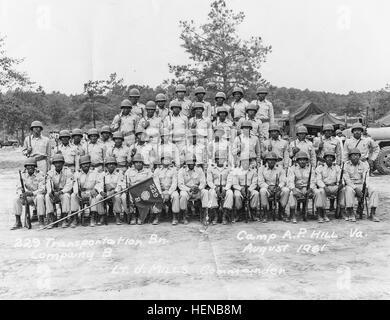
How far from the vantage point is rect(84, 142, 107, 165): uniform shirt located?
Result: 28.8ft

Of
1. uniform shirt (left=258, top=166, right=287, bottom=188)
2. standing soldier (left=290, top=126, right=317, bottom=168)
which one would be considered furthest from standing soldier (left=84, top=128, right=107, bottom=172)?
standing soldier (left=290, top=126, right=317, bottom=168)

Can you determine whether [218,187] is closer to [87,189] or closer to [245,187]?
[245,187]

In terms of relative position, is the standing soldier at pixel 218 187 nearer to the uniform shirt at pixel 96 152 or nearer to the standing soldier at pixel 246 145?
the standing soldier at pixel 246 145

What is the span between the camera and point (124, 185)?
8109 millimetres

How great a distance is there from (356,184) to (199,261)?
398cm

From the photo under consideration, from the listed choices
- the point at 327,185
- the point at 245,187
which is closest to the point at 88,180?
the point at 245,187

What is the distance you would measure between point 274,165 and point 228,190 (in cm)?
102

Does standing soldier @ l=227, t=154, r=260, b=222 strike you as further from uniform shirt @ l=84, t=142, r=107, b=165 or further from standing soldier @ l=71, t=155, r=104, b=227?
uniform shirt @ l=84, t=142, r=107, b=165

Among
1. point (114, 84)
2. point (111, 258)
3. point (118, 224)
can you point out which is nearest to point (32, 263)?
point (111, 258)

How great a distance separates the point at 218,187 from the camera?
807 cm

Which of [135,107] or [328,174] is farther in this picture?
[135,107]

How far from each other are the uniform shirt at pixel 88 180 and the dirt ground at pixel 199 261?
2.63 feet
